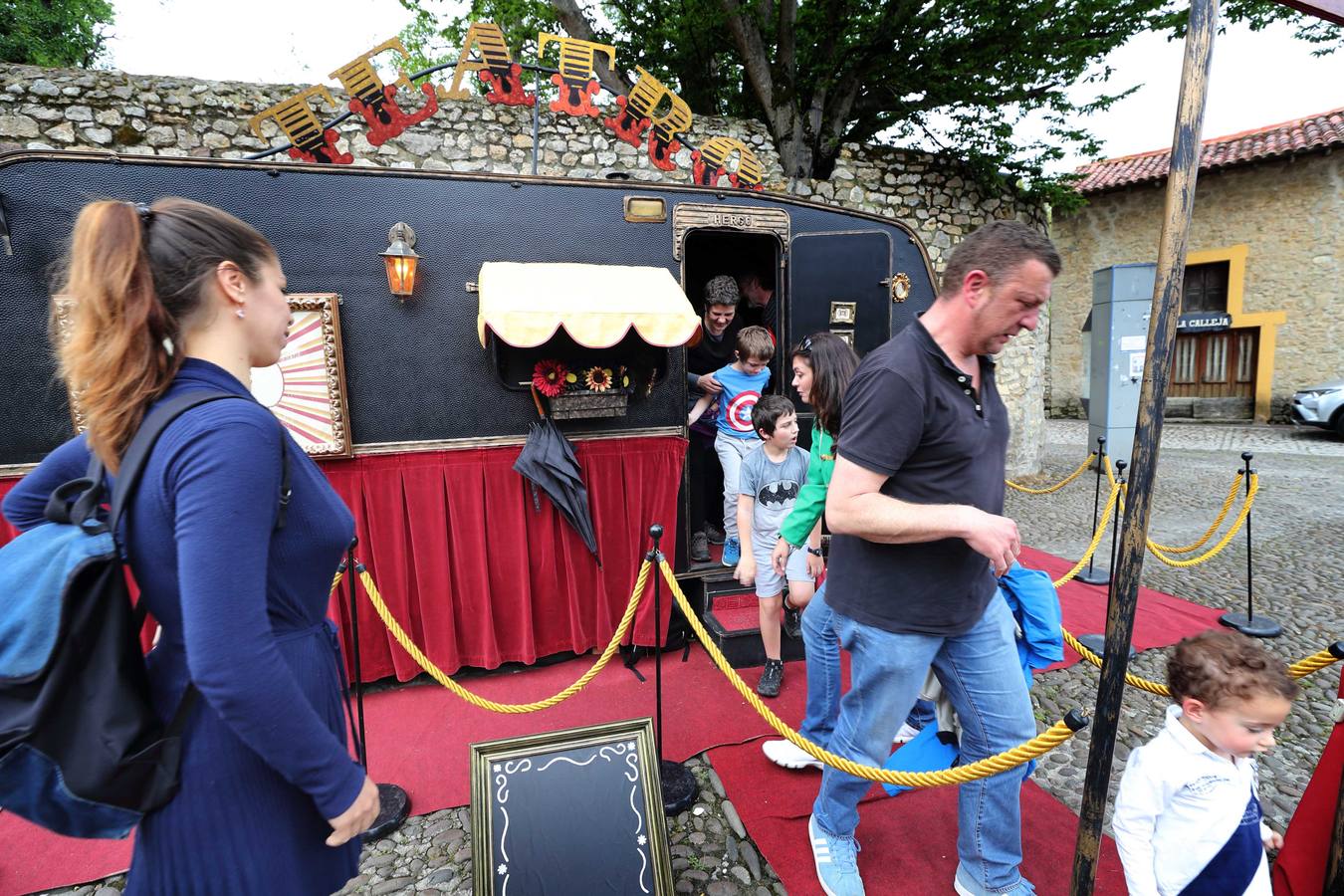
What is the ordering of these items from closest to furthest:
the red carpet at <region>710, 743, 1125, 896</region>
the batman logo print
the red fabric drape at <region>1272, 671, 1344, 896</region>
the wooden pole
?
1. the wooden pole
2. the red fabric drape at <region>1272, 671, 1344, 896</region>
3. the red carpet at <region>710, 743, 1125, 896</region>
4. the batman logo print

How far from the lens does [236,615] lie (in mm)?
977

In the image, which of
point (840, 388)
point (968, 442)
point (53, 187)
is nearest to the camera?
point (968, 442)

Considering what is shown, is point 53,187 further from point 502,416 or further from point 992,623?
point 992,623

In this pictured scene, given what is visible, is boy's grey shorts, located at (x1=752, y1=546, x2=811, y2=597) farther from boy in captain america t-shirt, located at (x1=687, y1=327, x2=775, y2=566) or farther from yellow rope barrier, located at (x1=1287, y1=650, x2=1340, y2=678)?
yellow rope barrier, located at (x1=1287, y1=650, x2=1340, y2=678)

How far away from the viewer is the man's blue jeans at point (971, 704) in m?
2.03

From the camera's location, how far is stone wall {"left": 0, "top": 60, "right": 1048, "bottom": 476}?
6.63 metres

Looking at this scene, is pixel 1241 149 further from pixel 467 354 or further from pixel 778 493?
pixel 467 354

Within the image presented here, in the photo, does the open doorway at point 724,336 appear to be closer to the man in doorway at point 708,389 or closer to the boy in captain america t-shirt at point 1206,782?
the man in doorway at point 708,389

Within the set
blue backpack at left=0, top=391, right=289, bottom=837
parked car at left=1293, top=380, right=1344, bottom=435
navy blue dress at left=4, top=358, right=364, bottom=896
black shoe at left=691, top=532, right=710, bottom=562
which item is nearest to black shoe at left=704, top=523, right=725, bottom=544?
black shoe at left=691, top=532, right=710, bottom=562

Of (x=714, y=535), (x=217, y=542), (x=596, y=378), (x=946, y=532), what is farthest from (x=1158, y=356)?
(x=714, y=535)

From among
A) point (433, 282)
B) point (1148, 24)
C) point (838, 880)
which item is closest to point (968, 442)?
point (838, 880)

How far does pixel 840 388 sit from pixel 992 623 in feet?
4.40

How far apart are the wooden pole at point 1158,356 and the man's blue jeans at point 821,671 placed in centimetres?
100

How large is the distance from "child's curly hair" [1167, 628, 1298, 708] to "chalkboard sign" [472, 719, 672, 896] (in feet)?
5.54
